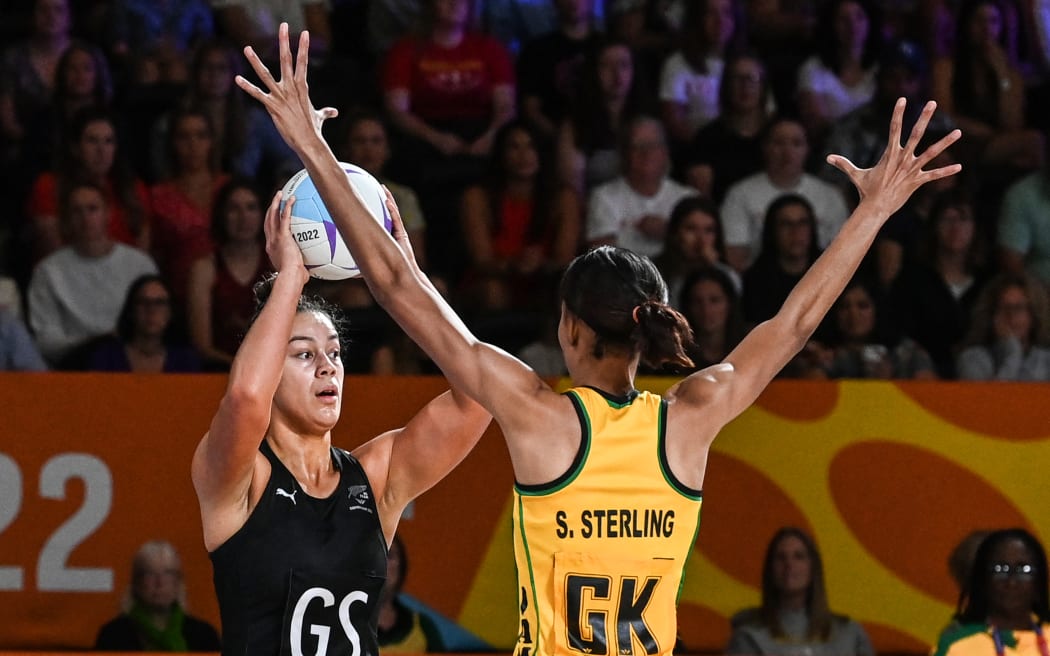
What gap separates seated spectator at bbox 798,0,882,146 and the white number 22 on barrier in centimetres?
423

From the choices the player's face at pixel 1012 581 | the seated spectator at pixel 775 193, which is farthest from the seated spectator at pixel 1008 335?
the player's face at pixel 1012 581

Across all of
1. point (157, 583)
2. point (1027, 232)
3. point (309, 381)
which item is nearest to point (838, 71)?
point (1027, 232)

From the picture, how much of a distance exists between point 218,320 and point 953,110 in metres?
4.13

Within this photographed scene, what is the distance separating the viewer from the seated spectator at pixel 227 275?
7.20 m

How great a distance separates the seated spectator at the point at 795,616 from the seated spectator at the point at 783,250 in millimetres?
1463

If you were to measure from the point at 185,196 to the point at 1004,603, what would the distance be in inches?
→ 161

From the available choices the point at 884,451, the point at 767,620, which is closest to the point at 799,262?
the point at 884,451

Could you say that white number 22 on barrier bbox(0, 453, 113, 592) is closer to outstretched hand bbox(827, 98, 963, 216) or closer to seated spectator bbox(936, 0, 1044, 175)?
outstretched hand bbox(827, 98, 963, 216)

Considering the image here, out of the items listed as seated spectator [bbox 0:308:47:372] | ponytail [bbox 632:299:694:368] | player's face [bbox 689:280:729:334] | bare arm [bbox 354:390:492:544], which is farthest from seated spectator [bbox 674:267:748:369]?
ponytail [bbox 632:299:694:368]

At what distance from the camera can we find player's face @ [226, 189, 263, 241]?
24.1 ft

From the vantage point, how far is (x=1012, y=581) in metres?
6.10

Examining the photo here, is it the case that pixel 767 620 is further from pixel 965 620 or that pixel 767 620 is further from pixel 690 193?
pixel 690 193

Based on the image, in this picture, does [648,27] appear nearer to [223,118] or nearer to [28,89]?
[223,118]

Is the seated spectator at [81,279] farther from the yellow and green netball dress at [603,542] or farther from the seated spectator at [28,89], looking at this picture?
the yellow and green netball dress at [603,542]
